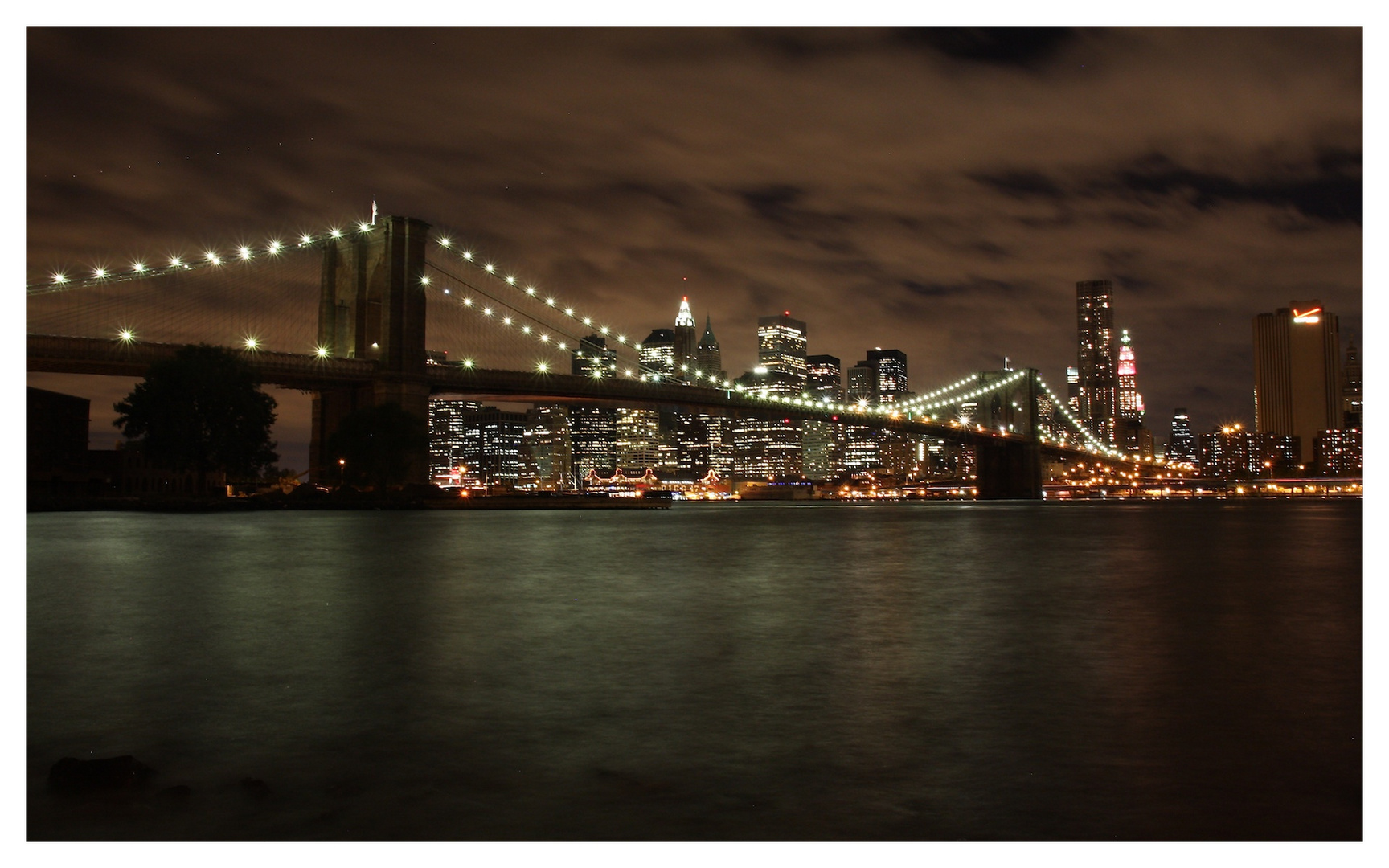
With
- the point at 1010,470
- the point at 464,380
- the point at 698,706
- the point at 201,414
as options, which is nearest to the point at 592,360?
the point at 464,380

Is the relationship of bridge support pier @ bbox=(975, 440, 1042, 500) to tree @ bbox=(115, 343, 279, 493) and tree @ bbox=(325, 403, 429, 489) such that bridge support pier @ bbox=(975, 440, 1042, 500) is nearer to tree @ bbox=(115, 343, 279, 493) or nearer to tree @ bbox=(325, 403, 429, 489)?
tree @ bbox=(325, 403, 429, 489)

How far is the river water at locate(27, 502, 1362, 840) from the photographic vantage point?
494 cm

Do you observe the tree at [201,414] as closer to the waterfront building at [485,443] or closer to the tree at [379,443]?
the tree at [379,443]

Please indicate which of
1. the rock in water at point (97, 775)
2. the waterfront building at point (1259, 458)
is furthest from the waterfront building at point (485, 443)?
the rock in water at point (97, 775)

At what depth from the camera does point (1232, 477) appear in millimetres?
141375

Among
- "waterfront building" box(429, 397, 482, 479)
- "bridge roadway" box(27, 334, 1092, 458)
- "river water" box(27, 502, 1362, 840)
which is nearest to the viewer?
"river water" box(27, 502, 1362, 840)

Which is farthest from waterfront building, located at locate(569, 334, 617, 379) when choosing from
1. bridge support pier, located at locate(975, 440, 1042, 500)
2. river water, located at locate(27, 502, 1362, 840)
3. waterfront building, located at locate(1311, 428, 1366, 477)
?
waterfront building, located at locate(1311, 428, 1366, 477)

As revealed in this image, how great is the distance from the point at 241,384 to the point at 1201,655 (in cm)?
4683

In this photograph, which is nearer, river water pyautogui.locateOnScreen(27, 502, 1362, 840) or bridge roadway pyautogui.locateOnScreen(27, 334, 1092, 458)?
river water pyautogui.locateOnScreen(27, 502, 1362, 840)

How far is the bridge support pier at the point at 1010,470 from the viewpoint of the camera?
90812 millimetres

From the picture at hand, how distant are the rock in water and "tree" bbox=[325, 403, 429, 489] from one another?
150 ft

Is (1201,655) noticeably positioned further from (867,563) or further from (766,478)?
(766,478)

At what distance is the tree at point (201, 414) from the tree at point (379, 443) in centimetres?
372

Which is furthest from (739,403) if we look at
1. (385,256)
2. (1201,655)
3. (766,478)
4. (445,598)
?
(766,478)
